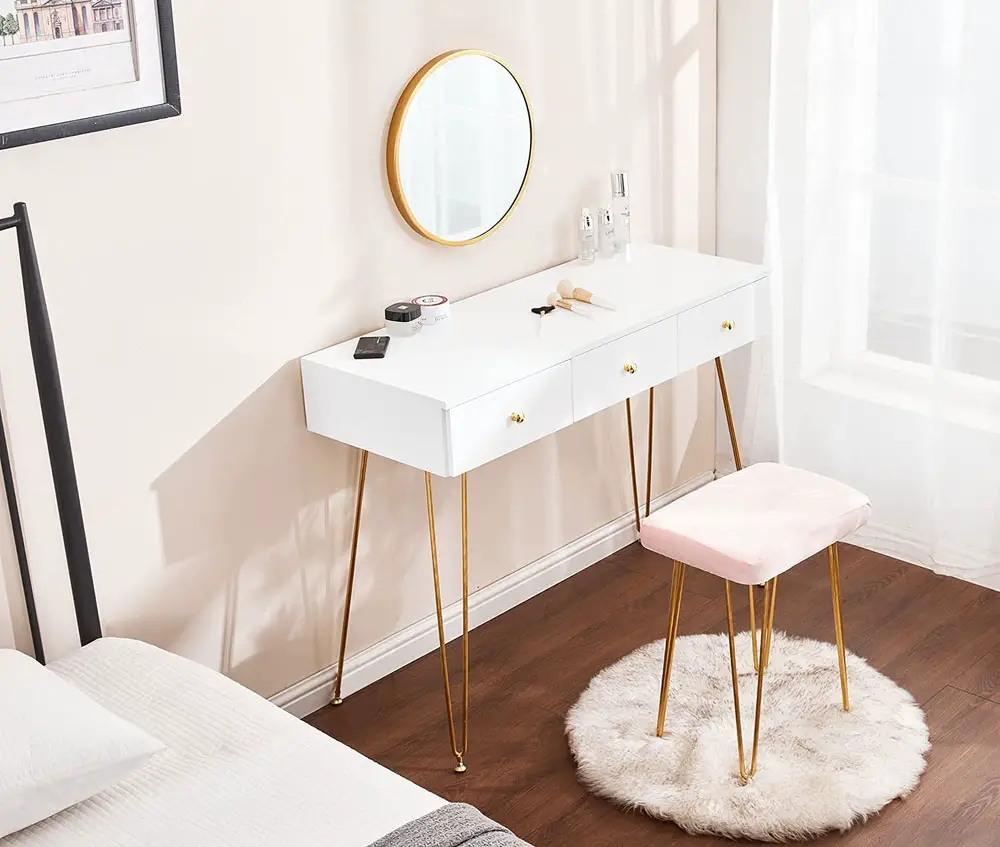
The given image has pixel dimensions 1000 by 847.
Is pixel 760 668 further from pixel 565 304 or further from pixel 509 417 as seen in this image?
pixel 565 304

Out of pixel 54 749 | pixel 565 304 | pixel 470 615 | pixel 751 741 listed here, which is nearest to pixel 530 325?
pixel 565 304

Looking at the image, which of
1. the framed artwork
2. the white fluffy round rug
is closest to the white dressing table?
the white fluffy round rug

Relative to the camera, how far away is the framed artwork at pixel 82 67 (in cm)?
210

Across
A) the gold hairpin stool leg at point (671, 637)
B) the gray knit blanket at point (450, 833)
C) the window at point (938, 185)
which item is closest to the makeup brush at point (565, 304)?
the gold hairpin stool leg at point (671, 637)

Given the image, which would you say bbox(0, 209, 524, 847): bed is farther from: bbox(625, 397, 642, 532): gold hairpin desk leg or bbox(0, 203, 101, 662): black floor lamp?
bbox(625, 397, 642, 532): gold hairpin desk leg

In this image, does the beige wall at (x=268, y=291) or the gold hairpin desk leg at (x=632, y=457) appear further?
the gold hairpin desk leg at (x=632, y=457)

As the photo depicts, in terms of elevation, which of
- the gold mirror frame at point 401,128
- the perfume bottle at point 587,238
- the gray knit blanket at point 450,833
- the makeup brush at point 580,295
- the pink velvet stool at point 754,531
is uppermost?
the gold mirror frame at point 401,128

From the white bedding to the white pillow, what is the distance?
0.12 ft

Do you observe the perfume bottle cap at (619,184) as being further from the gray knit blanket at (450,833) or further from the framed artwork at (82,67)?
the gray knit blanket at (450,833)

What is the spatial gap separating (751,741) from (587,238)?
120cm

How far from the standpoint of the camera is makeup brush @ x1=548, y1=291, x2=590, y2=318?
2.84 m

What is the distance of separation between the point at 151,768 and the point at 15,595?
51cm

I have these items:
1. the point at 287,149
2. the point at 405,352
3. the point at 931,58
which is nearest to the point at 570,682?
the point at 405,352

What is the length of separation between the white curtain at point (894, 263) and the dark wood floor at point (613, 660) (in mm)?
215
